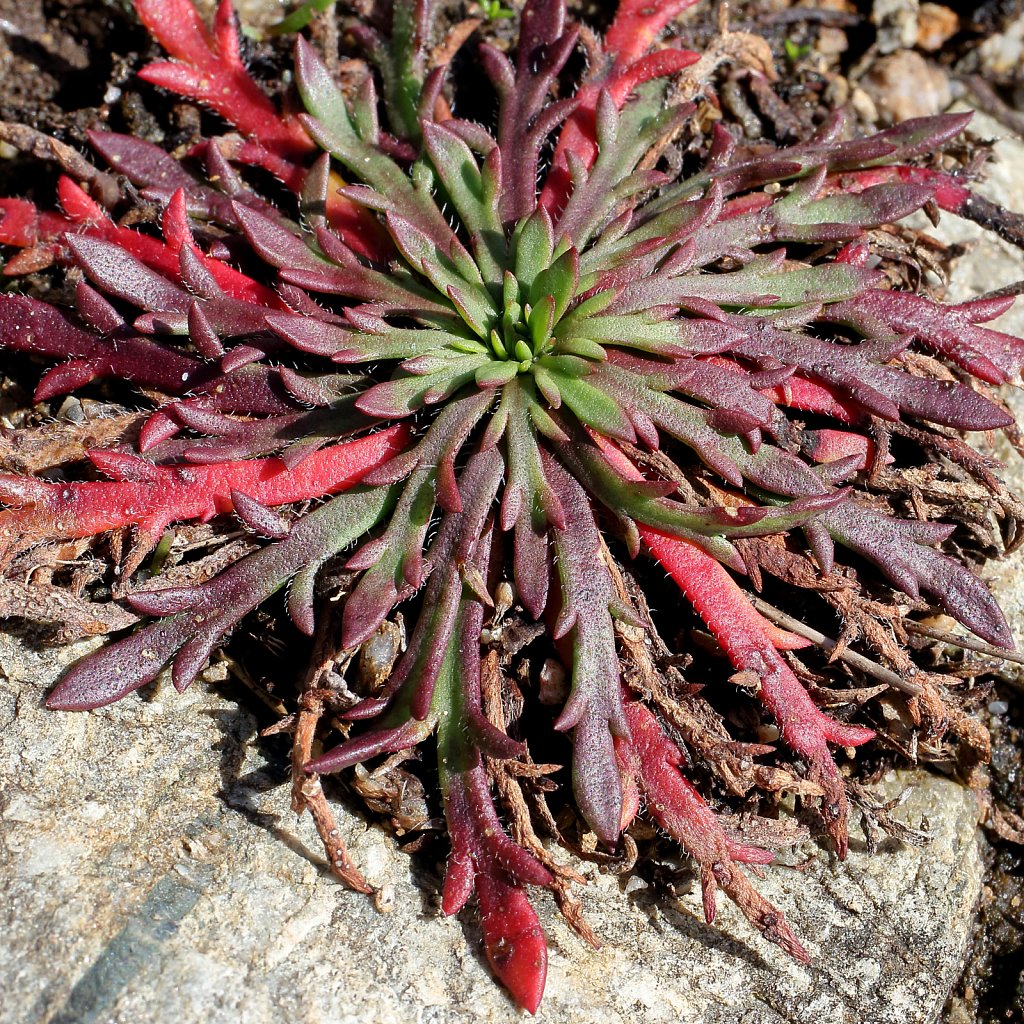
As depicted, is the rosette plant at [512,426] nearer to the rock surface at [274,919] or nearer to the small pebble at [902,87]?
the rock surface at [274,919]

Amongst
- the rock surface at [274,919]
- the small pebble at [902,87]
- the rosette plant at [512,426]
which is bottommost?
the rock surface at [274,919]

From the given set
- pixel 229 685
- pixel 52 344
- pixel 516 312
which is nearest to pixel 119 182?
pixel 52 344

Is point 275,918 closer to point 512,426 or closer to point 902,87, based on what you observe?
point 512,426

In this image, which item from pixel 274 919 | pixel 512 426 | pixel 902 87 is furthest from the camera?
pixel 902 87

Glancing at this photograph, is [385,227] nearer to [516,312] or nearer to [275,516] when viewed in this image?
[516,312]

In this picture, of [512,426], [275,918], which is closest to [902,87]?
[512,426]

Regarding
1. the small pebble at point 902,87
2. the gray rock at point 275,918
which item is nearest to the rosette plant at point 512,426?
the gray rock at point 275,918
